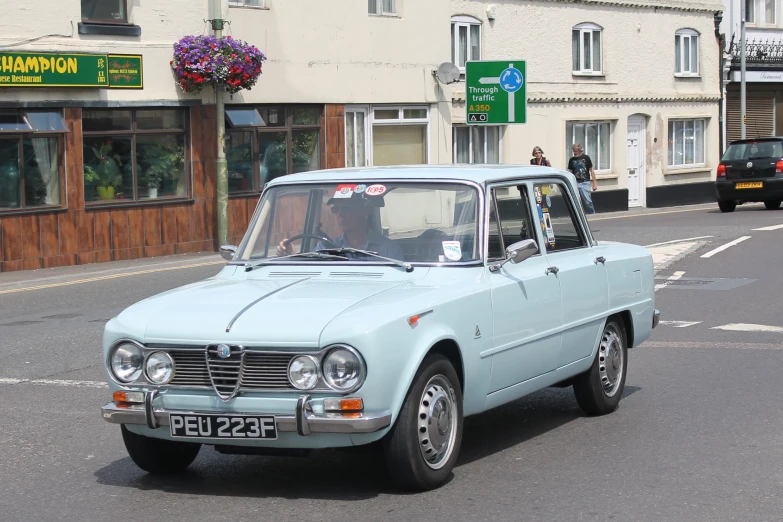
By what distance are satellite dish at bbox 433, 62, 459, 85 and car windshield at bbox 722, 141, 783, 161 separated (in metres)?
8.23

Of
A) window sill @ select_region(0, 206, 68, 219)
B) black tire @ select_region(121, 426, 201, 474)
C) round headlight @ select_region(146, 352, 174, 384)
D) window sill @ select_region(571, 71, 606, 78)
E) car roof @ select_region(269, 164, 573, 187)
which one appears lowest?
black tire @ select_region(121, 426, 201, 474)

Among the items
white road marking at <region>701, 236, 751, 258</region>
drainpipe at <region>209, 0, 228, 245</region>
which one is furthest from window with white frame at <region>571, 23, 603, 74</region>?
drainpipe at <region>209, 0, 228, 245</region>

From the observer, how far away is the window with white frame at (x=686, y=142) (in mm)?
40000

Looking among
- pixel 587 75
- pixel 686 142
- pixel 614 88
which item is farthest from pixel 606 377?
pixel 686 142

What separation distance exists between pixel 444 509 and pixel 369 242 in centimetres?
182

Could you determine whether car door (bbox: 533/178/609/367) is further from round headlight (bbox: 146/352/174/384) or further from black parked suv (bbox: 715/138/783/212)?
black parked suv (bbox: 715/138/783/212)

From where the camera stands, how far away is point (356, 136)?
27938 millimetres

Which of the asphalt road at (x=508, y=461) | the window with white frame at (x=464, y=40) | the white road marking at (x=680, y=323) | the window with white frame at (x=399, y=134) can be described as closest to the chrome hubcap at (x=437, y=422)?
the asphalt road at (x=508, y=461)

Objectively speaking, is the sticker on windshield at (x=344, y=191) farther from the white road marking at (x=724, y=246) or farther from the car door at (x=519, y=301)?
the white road marking at (x=724, y=246)

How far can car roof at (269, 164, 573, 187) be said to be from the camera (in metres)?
7.51

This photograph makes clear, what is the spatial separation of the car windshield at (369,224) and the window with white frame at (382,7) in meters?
20.9

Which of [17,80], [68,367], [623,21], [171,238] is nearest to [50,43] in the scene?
[17,80]

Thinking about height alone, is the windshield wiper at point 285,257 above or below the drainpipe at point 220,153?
below

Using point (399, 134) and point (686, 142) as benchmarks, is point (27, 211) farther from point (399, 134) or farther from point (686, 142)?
point (686, 142)
